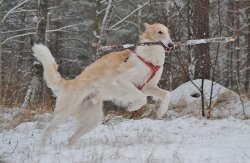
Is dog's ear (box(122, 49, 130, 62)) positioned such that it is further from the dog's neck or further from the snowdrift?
the snowdrift

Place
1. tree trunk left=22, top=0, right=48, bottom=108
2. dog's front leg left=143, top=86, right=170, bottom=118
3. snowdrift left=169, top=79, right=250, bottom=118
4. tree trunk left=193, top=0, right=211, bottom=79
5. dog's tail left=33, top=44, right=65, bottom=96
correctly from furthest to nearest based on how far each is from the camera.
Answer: tree trunk left=22, top=0, right=48, bottom=108
tree trunk left=193, top=0, right=211, bottom=79
snowdrift left=169, top=79, right=250, bottom=118
dog's front leg left=143, top=86, right=170, bottom=118
dog's tail left=33, top=44, right=65, bottom=96

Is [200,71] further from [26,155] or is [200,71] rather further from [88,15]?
[88,15]

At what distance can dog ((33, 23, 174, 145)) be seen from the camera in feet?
20.4

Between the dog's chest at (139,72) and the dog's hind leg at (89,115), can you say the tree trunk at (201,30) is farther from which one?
the dog's hind leg at (89,115)

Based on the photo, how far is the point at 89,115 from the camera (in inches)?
251

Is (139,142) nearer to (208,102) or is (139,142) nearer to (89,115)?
(89,115)

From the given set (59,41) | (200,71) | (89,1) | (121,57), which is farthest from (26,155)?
(59,41)

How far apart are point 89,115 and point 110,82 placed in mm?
572

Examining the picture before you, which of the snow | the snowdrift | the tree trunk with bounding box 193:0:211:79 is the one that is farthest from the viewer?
the tree trunk with bounding box 193:0:211:79

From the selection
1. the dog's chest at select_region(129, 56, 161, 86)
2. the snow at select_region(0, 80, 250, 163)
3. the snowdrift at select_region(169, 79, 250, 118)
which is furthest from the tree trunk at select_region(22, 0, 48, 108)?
the dog's chest at select_region(129, 56, 161, 86)

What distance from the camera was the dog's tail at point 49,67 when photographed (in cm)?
620

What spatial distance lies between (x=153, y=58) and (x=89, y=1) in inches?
691

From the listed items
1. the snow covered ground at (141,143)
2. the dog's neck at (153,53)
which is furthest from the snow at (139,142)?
the dog's neck at (153,53)

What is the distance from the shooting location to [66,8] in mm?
24000
